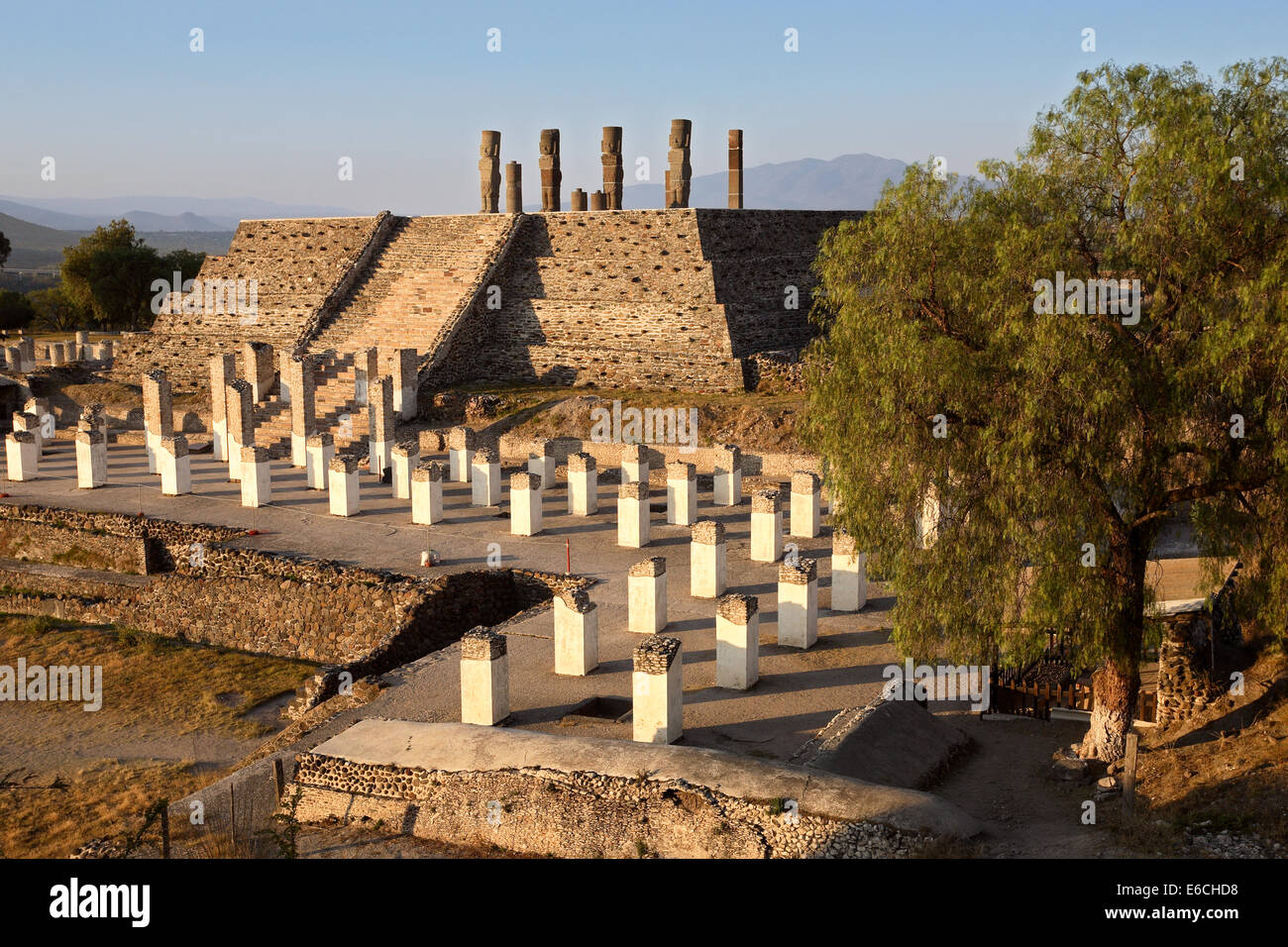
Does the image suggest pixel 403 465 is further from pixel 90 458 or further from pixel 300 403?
pixel 90 458

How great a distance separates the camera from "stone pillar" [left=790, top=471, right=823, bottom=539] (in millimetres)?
21938

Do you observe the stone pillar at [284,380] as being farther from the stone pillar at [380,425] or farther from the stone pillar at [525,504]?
the stone pillar at [525,504]

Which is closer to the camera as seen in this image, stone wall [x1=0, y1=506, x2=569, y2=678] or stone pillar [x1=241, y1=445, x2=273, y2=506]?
stone wall [x1=0, y1=506, x2=569, y2=678]

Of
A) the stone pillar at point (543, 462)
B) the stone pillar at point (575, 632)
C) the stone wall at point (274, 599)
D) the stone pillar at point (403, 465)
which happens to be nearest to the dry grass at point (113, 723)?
the stone wall at point (274, 599)

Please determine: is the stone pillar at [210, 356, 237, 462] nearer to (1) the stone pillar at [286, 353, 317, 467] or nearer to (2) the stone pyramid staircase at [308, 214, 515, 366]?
(1) the stone pillar at [286, 353, 317, 467]

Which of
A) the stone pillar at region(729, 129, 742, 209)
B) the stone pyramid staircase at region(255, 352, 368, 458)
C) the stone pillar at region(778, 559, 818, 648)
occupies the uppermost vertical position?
the stone pillar at region(729, 129, 742, 209)

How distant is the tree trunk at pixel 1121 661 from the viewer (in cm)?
1205

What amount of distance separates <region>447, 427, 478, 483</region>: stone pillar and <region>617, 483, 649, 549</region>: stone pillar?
590 centimetres

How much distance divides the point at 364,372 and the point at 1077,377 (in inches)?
925

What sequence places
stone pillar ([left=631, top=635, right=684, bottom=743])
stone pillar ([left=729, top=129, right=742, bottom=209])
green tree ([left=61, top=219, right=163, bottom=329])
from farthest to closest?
green tree ([left=61, top=219, right=163, bottom=329]) → stone pillar ([left=729, top=129, right=742, bottom=209]) → stone pillar ([left=631, top=635, right=684, bottom=743])

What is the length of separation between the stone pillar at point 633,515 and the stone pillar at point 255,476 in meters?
8.10

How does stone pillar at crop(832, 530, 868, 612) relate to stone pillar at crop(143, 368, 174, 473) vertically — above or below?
below

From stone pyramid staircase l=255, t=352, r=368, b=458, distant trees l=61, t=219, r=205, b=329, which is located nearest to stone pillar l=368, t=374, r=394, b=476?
stone pyramid staircase l=255, t=352, r=368, b=458
